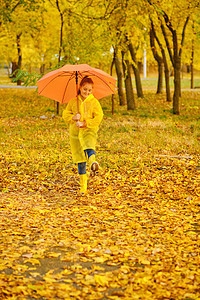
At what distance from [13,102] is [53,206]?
18.1 metres

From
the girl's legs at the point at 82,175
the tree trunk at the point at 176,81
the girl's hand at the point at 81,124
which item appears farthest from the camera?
the tree trunk at the point at 176,81

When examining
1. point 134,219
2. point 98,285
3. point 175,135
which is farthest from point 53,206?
point 175,135

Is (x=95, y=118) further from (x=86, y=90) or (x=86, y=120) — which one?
(x=86, y=90)

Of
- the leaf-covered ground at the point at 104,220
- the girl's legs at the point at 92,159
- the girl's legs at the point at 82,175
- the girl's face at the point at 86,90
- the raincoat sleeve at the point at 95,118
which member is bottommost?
the leaf-covered ground at the point at 104,220

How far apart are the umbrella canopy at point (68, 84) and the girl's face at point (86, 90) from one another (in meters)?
0.18

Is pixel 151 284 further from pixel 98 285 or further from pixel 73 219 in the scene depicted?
pixel 73 219

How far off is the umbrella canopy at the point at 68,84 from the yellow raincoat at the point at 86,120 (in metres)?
0.32

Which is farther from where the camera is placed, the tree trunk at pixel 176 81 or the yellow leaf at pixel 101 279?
the tree trunk at pixel 176 81

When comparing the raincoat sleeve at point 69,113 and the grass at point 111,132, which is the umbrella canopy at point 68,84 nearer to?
the raincoat sleeve at point 69,113

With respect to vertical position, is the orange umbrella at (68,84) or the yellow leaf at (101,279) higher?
the orange umbrella at (68,84)

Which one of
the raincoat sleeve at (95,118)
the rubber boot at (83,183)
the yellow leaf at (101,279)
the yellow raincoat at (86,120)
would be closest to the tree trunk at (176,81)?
the rubber boot at (83,183)

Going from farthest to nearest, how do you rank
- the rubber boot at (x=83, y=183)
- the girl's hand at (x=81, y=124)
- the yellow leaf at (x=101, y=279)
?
1. the rubber boot at (x=83, y=183)
2. the girl's hand at (x=81, y=124)
3. the yellow leaf at (x=101, y=279)

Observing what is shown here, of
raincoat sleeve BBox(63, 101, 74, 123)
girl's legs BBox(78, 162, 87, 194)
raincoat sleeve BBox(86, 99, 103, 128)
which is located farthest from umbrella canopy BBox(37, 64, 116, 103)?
girl's legs BBox(78, 162, 87, 194)

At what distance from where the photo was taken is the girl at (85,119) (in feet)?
22.3
